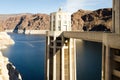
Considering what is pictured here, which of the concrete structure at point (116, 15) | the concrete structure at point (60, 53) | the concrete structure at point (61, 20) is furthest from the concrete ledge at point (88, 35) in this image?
the concrete structure at point (116, 15)

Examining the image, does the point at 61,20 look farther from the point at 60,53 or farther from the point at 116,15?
the point at 116,15

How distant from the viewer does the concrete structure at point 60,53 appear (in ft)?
164

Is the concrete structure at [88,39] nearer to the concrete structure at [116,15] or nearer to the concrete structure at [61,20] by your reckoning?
the concrete structure at [116,15]

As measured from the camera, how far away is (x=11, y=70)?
61.6 m

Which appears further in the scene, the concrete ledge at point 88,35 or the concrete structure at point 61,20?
the concrete structure at point 61,20

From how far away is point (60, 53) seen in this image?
166 ft

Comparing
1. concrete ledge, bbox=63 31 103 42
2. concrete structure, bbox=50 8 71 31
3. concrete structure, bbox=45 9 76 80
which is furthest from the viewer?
concrete structure, bbox=50 8 71 31

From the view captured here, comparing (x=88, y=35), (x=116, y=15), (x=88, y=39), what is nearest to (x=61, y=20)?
(x=88, y=39)

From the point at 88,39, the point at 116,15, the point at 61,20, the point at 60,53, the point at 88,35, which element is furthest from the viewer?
the point at 61,20

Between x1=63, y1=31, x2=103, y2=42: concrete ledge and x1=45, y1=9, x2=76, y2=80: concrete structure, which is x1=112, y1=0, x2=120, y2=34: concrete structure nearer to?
x1=63, y1=31, x2=103, y2=42: concrete ledge

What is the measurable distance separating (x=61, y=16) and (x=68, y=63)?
10.5m

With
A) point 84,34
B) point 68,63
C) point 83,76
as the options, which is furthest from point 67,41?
point 83,76

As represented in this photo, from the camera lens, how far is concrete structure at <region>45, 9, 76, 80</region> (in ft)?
164

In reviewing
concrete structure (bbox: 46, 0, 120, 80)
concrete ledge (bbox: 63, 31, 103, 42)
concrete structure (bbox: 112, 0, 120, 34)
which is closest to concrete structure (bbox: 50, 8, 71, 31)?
concrete structure (bbox: 46, 0, 120, 80)
